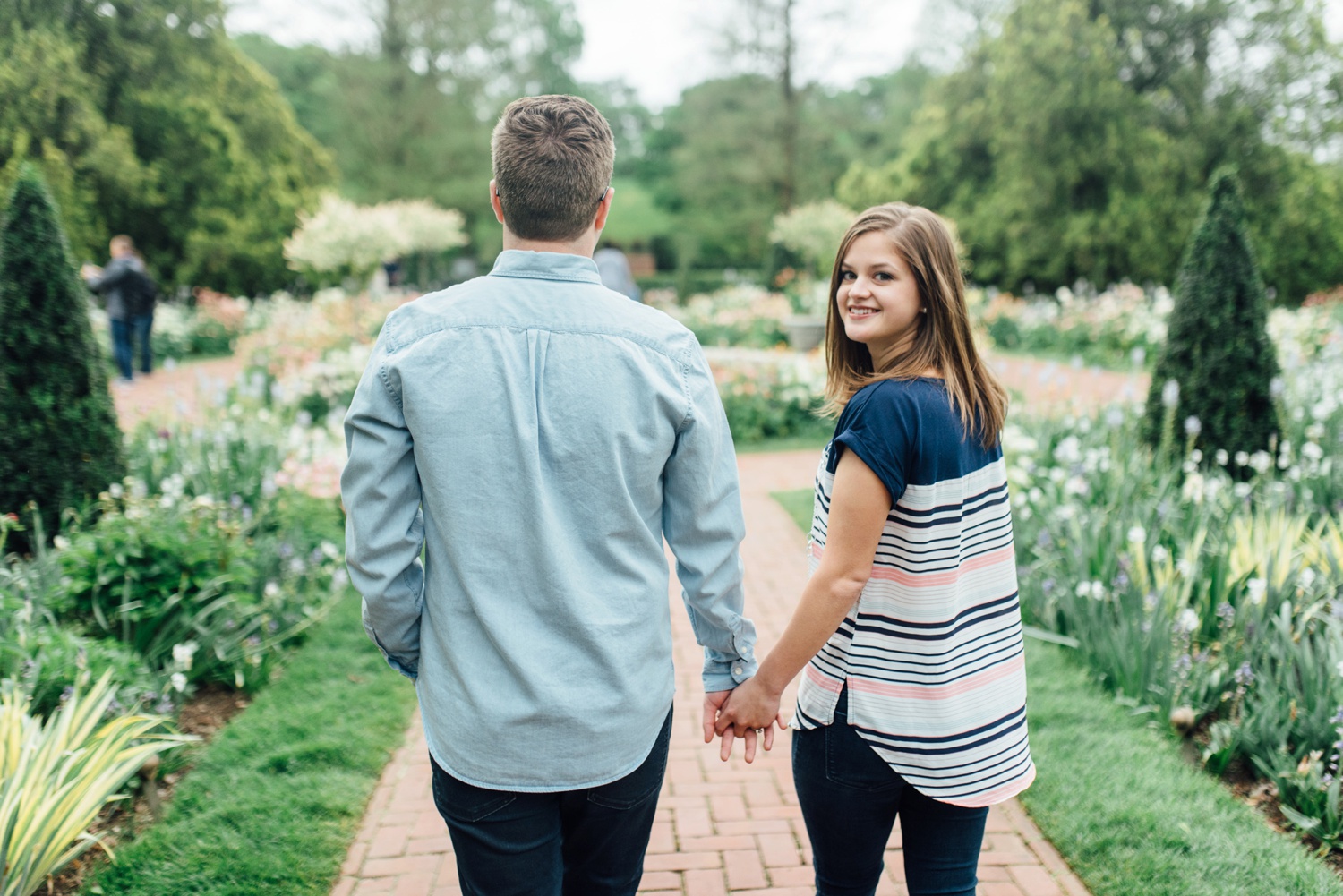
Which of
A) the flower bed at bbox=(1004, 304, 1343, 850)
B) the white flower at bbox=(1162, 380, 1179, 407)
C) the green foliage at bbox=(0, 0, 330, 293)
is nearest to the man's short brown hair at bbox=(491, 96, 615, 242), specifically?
the flower bed at bbox=(1004, 304, 1343, 850)

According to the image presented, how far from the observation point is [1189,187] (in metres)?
17.0

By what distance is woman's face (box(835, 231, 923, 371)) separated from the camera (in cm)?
153

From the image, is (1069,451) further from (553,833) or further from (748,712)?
(553,833)

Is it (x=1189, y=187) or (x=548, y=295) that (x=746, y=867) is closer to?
(x=548, y=295)

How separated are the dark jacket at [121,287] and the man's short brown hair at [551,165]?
39.4 ft

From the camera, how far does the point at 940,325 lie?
1.51m

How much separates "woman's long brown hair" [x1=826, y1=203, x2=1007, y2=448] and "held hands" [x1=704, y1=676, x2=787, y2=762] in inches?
23.6

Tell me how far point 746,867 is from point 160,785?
196cm

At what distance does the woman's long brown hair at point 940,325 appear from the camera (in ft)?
4.88

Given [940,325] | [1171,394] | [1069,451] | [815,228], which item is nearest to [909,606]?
[940,325]

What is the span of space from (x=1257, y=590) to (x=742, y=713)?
237 centimetres

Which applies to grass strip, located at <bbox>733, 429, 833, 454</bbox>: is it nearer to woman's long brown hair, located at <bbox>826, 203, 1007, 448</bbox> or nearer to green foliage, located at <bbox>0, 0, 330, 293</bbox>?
woman's long brown hair, located at <bbox>826, 203, 1007, 448</bbox>

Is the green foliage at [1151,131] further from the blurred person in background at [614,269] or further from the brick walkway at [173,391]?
the brick walkway at [173,391]

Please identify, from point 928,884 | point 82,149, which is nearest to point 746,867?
point 928,884
